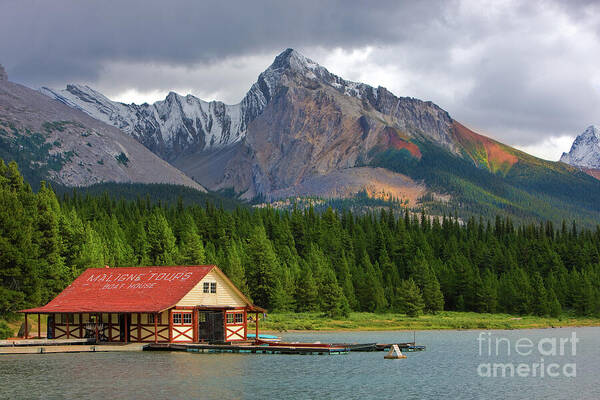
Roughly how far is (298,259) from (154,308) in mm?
85380

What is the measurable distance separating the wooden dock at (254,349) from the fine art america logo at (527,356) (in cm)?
1373

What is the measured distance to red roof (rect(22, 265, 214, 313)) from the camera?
74.6m

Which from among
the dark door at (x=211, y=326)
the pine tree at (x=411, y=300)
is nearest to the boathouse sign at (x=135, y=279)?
the dark door at (x=211, y=326)

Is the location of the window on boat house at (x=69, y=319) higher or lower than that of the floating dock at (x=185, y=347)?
higher

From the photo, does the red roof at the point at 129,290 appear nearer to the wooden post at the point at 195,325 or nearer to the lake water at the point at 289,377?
the wooden post at the point at 195,325

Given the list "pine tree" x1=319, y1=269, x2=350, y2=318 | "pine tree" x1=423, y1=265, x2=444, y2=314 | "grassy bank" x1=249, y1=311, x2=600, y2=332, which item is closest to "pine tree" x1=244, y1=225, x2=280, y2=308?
"grassy bank" x1=249, y1=311, x2=600, y2=332

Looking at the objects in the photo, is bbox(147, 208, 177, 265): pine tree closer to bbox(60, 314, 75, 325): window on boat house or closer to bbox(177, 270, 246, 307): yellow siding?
bbox(60, 314, 75, 325): window on boat house

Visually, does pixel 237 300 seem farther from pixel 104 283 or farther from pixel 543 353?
pixel 543 353

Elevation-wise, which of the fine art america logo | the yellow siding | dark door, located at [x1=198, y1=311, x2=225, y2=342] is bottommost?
the fine art america logo

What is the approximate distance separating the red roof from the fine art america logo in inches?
1150

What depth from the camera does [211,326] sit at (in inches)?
3078

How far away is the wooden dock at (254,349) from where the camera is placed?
7056 centimetres

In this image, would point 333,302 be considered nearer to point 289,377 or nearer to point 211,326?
point 211,326

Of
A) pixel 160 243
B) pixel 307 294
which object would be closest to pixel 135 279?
pixel 307 294
